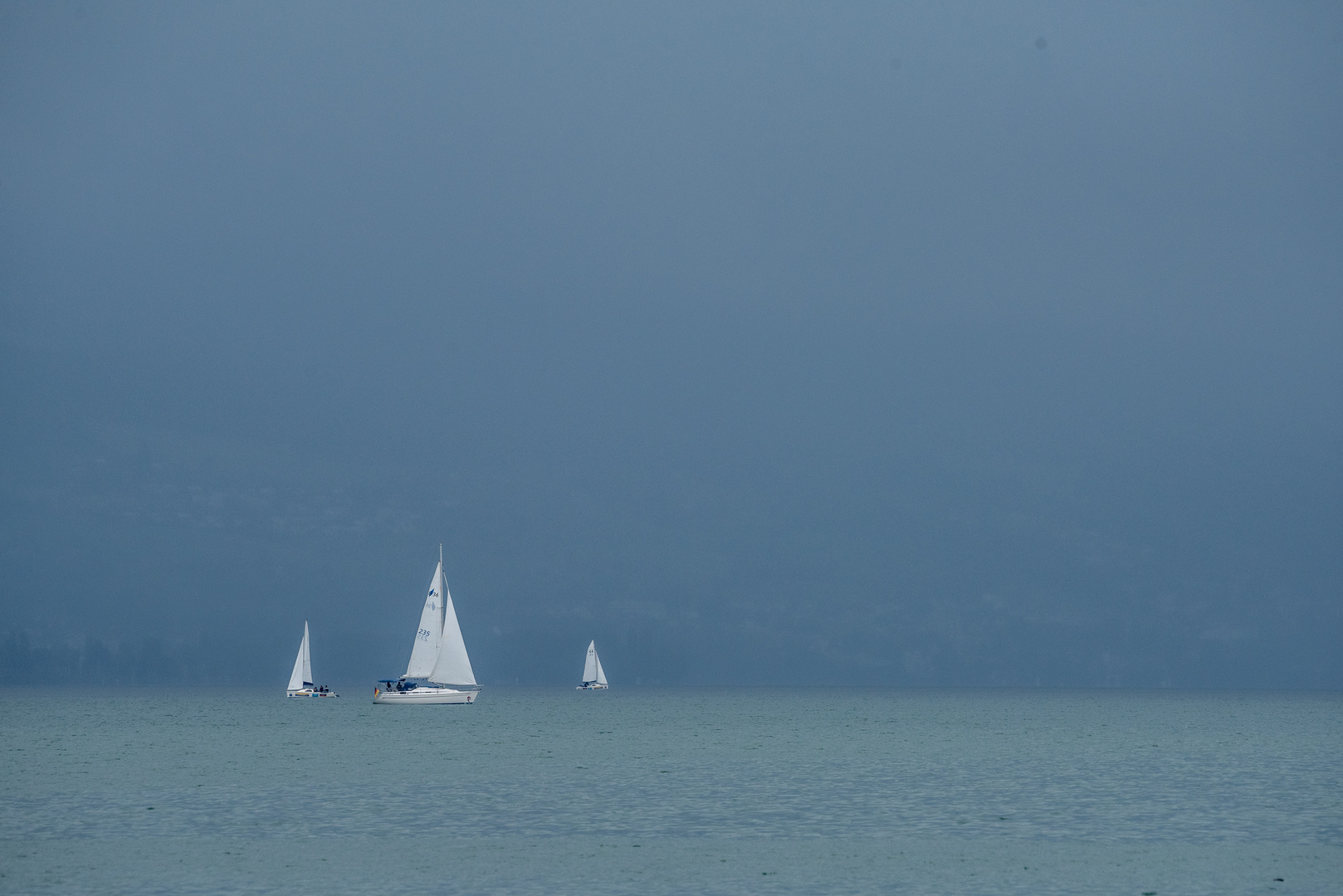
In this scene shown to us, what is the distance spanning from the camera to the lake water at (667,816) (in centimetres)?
3556

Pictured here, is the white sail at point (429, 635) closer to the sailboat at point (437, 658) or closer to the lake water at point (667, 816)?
the sailboat at point (437, 658)

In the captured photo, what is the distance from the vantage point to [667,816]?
49.7m

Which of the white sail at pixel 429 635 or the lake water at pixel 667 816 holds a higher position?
the white sail at pixel 429 635

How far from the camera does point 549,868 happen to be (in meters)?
37.1

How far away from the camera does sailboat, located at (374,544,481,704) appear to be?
15462cm

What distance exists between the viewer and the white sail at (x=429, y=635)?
154250mm

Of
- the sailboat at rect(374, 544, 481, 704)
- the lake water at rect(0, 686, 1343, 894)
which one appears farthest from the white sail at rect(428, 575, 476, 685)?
the lake water at rect(0, 686, 1343, 894)

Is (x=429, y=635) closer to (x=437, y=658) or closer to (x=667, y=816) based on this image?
(x=437, y=658)

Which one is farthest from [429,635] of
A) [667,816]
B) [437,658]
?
[667,816]

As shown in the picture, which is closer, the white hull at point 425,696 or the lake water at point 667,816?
Result: the lake water at point 667,816

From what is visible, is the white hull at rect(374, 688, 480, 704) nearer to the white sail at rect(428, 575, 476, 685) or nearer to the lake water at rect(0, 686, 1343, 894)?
the white sail at rect(428, 575, 476, 685)

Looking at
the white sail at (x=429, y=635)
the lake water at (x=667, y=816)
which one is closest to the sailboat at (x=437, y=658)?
the white sail at (x=429, y=635)

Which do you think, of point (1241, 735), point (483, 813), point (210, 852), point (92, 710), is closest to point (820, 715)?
point (1241, 735)

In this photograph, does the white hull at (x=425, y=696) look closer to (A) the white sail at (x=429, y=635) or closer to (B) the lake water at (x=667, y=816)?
(A) the white sail at (x=429, y=635)
